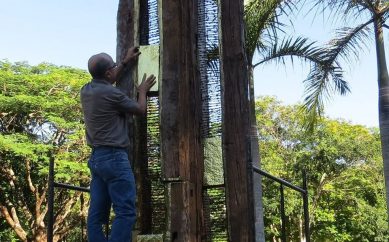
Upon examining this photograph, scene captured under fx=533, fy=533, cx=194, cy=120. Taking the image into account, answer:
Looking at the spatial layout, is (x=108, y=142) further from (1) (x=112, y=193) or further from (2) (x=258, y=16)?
(2) (x=258, y=16)

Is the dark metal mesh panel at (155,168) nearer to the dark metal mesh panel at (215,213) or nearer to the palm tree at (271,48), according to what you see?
the dark metal mesh panel at (215,213)

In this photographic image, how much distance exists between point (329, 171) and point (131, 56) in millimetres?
25562

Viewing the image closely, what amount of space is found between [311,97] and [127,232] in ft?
30.0

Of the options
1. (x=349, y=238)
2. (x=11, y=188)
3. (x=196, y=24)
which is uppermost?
(x=196, y=24)

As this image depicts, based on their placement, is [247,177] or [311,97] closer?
[247,177]

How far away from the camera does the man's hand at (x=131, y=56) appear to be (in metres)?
3.47

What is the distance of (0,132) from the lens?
19344 mm

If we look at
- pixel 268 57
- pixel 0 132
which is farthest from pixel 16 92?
pixel 268 57

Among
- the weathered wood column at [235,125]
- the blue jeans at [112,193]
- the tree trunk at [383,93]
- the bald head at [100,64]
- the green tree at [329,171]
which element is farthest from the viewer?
the green tree at [329,171]

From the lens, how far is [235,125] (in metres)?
3.29

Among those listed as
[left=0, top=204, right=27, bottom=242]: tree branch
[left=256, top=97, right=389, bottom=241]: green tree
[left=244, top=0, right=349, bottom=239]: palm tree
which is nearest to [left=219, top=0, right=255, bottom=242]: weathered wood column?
[left=244, top=0, right=349, bottom=239]: palm tree

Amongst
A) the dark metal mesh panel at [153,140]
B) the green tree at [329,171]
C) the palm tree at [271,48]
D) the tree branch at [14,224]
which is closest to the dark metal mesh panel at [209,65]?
the dark metal mesh panel at [153,140]

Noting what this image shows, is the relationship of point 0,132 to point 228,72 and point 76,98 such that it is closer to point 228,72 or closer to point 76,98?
point 76,98

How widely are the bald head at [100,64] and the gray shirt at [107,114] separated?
8cm
